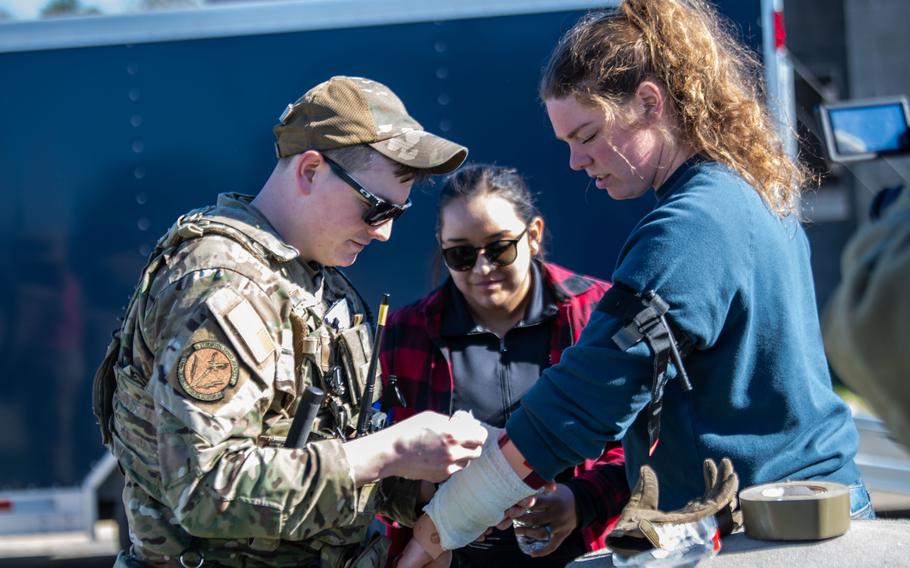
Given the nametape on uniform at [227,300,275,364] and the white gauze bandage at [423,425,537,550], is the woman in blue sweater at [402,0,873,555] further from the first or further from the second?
the nametape on uniform at [227,300,275,364]

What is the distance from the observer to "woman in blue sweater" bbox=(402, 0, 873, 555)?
6.50 ft

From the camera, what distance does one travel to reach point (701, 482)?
2.06m

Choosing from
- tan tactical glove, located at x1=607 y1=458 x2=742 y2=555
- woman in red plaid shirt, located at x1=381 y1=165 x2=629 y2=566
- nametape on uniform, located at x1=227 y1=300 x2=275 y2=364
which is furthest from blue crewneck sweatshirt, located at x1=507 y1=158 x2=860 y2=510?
woman in red plaid shirt, located at x1=381 y1=165 x2=629 y2=566

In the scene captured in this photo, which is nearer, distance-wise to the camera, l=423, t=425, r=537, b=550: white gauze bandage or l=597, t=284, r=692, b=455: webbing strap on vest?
l=597, t=284, r=692, b=455: webbing strap on vest

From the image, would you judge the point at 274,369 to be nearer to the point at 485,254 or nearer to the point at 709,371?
the point at 709,371

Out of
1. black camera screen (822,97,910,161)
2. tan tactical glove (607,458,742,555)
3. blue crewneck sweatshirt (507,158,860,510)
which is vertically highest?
black camera screen (822,97,910,161)

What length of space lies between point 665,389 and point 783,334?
10.4 inches

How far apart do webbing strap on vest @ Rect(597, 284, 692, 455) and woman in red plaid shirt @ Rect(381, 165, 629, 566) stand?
1.10 metres

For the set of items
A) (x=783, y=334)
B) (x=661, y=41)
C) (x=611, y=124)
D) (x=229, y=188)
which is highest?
(x=661, y=41)

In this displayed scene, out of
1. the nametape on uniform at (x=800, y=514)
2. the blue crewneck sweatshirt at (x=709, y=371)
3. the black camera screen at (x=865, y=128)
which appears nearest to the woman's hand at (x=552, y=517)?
the blue crewneck sweatshirt at (x=709, y=371)

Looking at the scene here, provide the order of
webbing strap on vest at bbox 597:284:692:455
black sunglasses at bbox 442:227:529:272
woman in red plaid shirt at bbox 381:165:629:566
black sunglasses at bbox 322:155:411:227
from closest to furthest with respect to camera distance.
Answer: webbing strap on vest at bbox 597:284:692:455, black sunglasses at bbox 322:155:411:227, woman in red plaid shirt at bbox 381:165:629:566, black sunglasses at bbox 442:227:529:272

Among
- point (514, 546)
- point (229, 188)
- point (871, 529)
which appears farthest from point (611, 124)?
point (229, 188)

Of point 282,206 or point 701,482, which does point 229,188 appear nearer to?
point 282,206

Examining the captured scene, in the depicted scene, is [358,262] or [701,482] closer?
[701,482]
